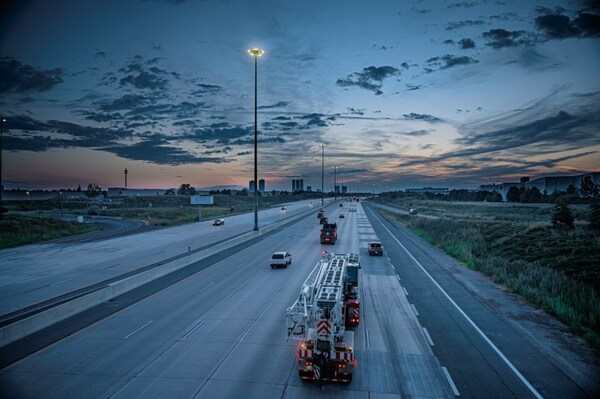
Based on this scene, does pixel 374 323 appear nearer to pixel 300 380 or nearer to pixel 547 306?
pixel 300 380

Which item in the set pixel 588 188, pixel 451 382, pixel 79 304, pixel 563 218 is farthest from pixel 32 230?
pixel 588 188

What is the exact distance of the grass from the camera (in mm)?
45850

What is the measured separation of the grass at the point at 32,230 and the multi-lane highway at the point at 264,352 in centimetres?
3107

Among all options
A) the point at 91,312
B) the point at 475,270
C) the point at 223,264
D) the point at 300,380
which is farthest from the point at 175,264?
the point at 475,270

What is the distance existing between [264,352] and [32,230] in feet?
189

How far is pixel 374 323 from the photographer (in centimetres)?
1556

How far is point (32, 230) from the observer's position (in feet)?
179

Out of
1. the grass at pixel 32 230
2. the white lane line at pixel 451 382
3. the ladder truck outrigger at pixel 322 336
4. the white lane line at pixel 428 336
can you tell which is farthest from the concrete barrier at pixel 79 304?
the grass at pixel 32 230

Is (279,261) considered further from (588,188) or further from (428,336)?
(588,188)

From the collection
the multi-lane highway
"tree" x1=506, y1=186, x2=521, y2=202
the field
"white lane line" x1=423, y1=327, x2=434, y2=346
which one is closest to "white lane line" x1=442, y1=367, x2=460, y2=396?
the multi-lane highway

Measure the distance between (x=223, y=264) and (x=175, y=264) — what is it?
3782mm

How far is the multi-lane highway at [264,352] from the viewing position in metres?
10.3

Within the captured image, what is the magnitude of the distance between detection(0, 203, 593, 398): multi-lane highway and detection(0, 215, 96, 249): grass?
3107 cm

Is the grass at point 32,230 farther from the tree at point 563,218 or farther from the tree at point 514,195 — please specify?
the tree at point 514,195
